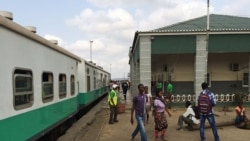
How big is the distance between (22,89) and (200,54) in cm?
1535

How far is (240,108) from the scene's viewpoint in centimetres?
1252

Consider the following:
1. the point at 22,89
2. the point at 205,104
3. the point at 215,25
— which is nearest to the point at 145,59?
the point at 215,25

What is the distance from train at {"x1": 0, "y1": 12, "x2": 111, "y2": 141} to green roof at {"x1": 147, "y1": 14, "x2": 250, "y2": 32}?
37.8ft

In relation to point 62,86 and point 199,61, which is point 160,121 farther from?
point 199,61

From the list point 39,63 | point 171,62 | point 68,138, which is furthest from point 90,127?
point 171,62

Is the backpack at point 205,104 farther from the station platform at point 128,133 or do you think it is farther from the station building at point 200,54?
the station building at point 200,54

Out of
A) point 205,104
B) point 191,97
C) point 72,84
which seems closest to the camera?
point 205,104

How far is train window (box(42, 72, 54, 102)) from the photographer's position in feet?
27.7

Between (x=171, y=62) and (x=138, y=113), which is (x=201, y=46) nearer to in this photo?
(x=171, y=62)

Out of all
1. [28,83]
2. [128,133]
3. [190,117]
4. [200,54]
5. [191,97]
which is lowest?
[128,133]

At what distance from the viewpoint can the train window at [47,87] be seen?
8.45 meters

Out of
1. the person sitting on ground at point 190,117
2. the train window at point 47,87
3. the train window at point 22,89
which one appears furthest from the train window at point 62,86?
the person sitting on ground at point 190,117

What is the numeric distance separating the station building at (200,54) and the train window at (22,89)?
13.1 m

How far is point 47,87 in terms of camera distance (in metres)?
8.89
